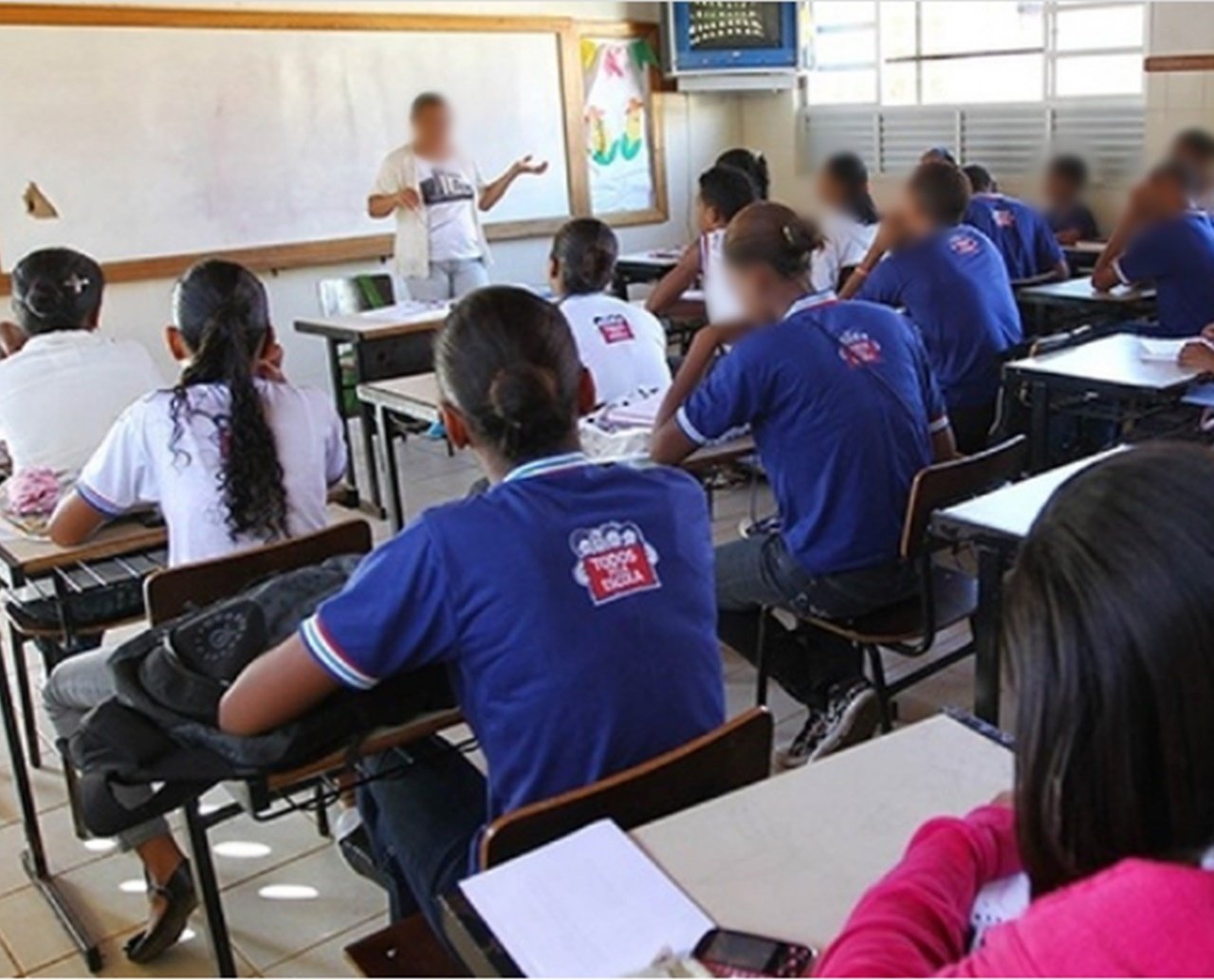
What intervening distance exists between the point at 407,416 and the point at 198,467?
160 cm

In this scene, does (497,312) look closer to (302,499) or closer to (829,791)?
(829,791)

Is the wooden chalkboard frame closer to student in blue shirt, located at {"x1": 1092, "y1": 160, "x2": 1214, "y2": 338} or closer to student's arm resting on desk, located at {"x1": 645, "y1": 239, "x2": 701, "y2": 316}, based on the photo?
student's arm resting on desk, located at {"x1": 645, "y1": 239, "x2": 701, "y2": 316}

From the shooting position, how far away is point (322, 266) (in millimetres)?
6422

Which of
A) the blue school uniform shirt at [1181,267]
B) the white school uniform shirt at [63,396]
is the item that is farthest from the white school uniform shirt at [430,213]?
the white school uniform shirt at [63,396]

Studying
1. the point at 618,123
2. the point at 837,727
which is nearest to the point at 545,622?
the point at 837,727

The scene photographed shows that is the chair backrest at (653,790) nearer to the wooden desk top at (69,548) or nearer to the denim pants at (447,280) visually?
the wooden desk top at (69,548)

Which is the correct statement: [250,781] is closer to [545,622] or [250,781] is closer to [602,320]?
[545,622]

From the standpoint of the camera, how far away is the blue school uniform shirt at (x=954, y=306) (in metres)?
3.54

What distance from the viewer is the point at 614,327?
312cm

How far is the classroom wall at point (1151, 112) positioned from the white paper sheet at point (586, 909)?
8.32ft

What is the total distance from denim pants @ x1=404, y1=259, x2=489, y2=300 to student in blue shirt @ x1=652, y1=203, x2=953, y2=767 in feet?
10.7

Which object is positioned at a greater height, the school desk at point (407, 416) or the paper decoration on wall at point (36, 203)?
the paper decoration on wall at point (36, 203)

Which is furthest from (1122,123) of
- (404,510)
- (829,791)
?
(829,791)

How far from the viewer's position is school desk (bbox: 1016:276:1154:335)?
431cm
